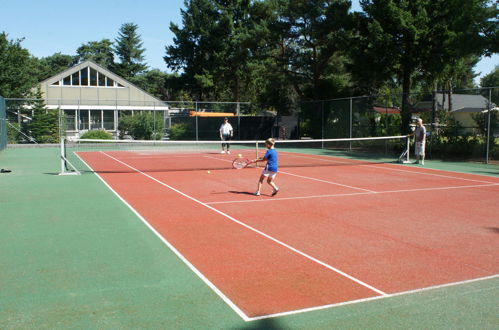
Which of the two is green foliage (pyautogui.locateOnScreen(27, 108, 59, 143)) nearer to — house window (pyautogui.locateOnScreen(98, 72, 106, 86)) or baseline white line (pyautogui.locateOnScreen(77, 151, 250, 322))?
house window (pyautogui.locateOnScreen(98, 72, 106, 86))

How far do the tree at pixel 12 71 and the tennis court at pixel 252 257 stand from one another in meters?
25.9

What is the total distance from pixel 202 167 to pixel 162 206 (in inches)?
322

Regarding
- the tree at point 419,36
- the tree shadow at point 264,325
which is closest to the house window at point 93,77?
the tree at point 419,36

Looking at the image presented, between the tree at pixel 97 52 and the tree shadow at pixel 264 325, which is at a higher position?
the tree at pixel 97 52

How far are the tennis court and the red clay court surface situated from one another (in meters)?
0.03

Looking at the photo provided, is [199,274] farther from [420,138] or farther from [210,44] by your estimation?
[210,44]

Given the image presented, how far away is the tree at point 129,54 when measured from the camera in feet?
250

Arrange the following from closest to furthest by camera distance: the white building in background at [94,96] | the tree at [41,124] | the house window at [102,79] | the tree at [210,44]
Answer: the tree at [41,124], the white building in background at [94,96], the house window at [102,79], the tree at [210,44]

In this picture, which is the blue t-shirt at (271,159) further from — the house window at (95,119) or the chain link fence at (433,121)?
the house window at (95,119)

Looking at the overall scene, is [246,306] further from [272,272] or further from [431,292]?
[431,292]

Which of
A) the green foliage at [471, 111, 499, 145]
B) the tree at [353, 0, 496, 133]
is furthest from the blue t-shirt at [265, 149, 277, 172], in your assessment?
the tree at [353, 0, 496, 133]

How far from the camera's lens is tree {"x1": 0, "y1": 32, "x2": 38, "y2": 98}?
112 ft

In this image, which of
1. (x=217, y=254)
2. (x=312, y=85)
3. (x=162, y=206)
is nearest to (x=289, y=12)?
(x=312, y=85)

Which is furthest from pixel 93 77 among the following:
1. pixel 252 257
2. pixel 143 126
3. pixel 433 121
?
pixel 252 257
